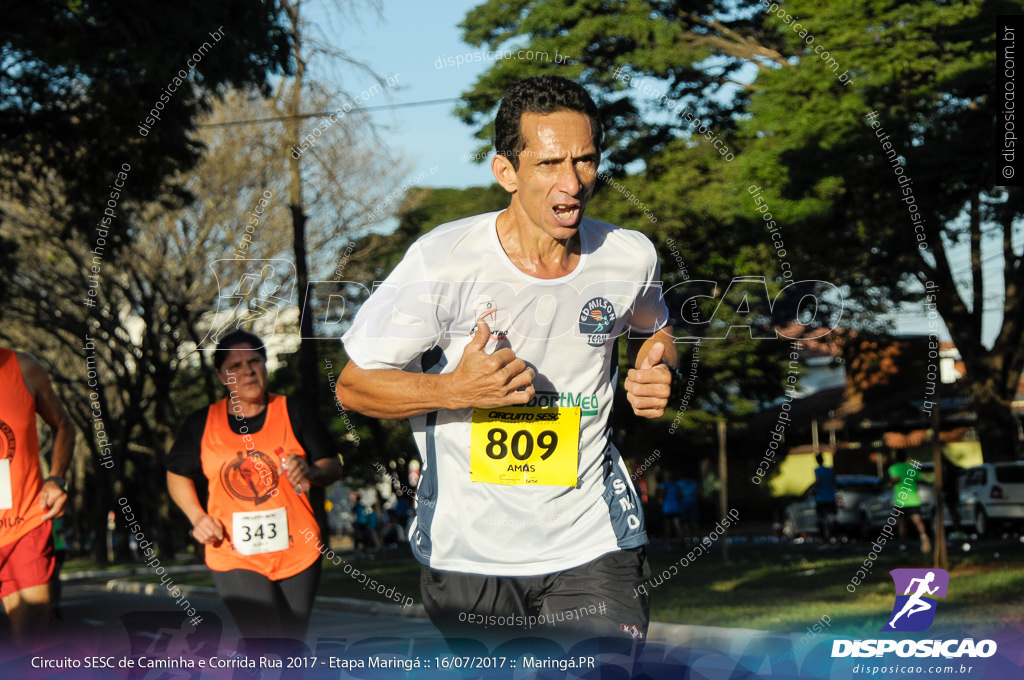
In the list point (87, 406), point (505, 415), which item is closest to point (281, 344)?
point (87, 406)

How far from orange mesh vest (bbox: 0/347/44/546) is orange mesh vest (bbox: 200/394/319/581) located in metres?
0.77

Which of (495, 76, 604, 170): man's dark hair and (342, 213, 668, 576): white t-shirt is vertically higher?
(495, 76, 604, 170): man's dark hair

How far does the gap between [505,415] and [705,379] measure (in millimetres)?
24896

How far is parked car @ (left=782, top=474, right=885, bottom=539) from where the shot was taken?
2400 cm

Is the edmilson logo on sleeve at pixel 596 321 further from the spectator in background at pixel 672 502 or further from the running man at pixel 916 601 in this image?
the spectator in background at pixel 672 502

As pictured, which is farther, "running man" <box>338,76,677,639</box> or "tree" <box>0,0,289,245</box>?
"tree" <box>0,0,289,245</box>

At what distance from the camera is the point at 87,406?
106 ft

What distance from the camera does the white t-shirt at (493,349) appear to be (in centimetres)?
339

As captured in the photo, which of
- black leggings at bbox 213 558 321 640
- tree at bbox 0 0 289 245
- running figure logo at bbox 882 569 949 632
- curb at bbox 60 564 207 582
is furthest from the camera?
curb at bbox 60 564 207 582

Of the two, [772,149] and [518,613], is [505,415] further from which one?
[772,149]

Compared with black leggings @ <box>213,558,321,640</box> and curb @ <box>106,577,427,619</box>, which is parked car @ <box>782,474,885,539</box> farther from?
black leggings @ <box>213,558,321,640</box>

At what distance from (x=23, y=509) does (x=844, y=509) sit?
67.8 ft

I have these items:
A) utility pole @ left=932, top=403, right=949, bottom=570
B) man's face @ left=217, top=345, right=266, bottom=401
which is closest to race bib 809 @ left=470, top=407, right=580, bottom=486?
man's face @ left=217, top=345, right=266, bottom=401

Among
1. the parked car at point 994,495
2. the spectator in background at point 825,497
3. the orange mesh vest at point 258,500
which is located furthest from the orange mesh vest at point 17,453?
the parked car at point 994,495
